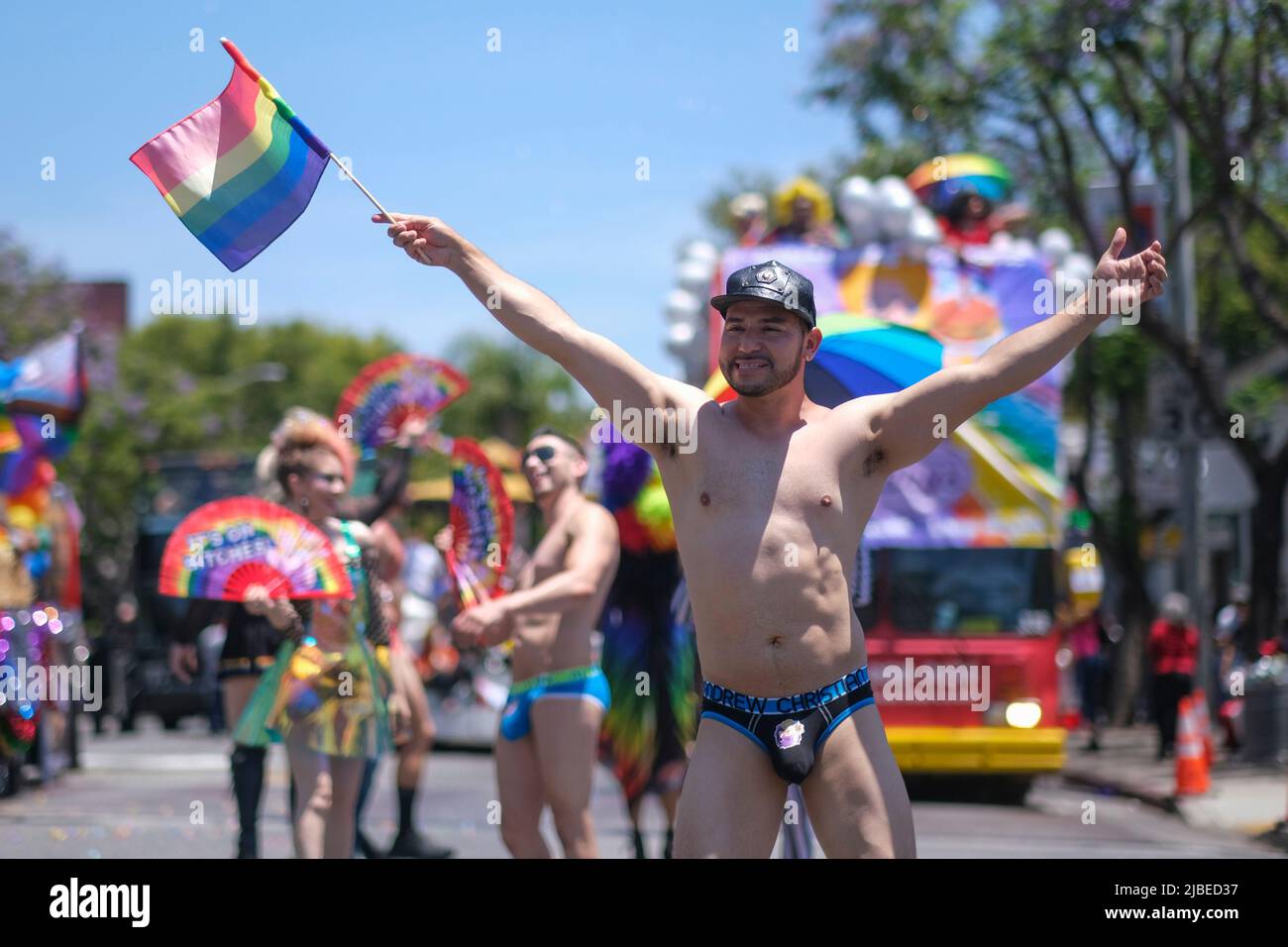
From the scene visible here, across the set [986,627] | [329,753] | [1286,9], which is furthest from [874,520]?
[329,753]

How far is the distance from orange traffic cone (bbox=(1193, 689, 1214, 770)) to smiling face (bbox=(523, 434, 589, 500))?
8.00m

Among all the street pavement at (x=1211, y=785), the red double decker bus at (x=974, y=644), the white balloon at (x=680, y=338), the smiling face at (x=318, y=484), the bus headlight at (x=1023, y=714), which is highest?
the white balloon at (x=680, y=338)

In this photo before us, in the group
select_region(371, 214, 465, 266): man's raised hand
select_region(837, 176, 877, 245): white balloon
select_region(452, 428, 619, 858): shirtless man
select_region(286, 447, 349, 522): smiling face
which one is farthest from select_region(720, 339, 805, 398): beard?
select_region(837, 176, 877, 245): white balloon

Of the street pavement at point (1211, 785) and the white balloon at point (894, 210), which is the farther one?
the white balloon at point (894, 210)

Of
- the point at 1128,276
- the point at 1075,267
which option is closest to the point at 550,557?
the point at 1128,276

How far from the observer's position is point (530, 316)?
459 cm

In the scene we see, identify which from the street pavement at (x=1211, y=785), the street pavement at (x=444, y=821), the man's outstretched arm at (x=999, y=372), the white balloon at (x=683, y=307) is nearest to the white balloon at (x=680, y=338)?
the white balloon at (x=683, y=307)

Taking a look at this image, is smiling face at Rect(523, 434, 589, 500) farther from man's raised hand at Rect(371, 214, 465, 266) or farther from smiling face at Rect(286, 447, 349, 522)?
man's raised hand at Rect(371, 214, 465, 266)

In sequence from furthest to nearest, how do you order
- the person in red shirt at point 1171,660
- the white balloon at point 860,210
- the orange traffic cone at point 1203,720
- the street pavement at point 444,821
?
the person in red shirt at point 1171,660 < the orange traffic cone at point 1203,720 < the white balloon at point 860,210 < the street pavement at point 444,821

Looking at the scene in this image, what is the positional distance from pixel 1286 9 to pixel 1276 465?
7010 mm

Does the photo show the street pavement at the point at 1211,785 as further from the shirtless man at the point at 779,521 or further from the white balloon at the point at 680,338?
the shirtless man at the point at 779,521

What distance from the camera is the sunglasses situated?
24.6ft

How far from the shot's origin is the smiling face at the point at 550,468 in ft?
24.6

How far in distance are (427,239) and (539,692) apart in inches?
114
